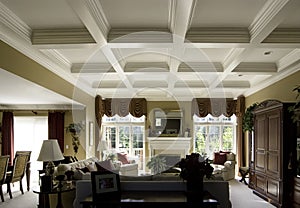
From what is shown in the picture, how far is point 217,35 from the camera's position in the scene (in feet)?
16.1

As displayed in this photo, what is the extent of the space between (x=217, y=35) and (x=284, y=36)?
0.99 metres

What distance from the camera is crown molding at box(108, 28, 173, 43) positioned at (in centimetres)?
486

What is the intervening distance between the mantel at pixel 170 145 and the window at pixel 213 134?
456 mm

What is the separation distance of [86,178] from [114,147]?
7208 mm

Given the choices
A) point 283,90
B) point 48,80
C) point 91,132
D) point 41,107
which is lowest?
point 91,132

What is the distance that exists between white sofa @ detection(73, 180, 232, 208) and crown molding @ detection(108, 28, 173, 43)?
2066 mm

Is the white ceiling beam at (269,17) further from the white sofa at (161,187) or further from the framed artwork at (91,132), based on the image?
the framed artwork at (91,132)

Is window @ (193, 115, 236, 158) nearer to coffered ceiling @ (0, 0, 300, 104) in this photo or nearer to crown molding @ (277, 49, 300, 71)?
coffered ceiling @ (0, 0, 300, 104)

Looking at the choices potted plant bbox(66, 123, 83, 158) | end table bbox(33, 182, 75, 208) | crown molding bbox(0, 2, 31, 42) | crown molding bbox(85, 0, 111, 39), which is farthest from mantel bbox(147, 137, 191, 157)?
crown molding bbox(0, 2, 31, 42)

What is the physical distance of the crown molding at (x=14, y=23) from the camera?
4.08 m

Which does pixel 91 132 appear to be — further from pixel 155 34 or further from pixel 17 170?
pixel 155 34

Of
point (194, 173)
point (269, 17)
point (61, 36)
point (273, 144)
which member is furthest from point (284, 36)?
point (61, 36)

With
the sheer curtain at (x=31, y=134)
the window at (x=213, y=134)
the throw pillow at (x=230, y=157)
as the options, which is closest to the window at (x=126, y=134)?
the window at (x=213, y=134)

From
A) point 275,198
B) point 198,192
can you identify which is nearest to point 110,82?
point 275,198
